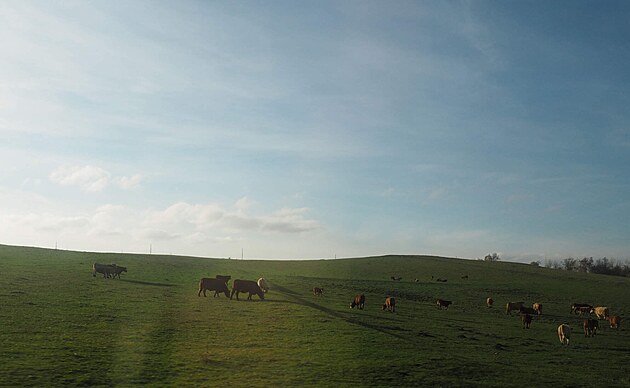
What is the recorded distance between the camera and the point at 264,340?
28.6 metres

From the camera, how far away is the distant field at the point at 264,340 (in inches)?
889

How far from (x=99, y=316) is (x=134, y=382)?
41.0 ft

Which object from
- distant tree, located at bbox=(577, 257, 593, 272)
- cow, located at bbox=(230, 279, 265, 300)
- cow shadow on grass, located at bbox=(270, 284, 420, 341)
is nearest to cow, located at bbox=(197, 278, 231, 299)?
cow, located at bbox=(230, 279, 265, 300)

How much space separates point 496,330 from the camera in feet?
125

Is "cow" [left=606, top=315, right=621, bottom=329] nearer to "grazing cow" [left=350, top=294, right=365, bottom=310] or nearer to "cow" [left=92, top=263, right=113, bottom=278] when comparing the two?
"grazing cow" [left=350, top=294, right=365, bottom=310]

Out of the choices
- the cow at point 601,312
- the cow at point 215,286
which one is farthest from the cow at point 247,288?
the cow at point 601,312

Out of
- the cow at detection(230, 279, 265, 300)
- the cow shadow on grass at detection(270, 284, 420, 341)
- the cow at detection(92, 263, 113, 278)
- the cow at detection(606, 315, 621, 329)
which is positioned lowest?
the cow at detection(606, 315, 621, 329)

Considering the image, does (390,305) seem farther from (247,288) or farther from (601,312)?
(601,312)

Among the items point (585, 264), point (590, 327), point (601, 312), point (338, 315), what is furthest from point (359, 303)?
point (585, 264)

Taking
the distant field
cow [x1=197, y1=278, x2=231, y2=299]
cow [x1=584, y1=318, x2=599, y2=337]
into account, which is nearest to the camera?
the distant field

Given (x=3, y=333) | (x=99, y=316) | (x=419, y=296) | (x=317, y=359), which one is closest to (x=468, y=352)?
(x=317, y=359)

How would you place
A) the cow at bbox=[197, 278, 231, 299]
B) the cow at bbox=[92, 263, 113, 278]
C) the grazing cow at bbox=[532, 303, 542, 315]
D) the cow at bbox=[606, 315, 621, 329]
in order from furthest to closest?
1. the grazing cow at bbox=[532, 303, 542, 315]
2. the cow at bbox=[92, 263, 113, 278]
3. the cow at bbox=[606, 315, 621, 329]
4. the cow at bbox=[197, 278, 231, 299]

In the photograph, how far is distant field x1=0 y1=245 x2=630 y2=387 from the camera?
22.6 meters

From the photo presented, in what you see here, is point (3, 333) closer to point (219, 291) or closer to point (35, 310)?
point (35, 310)
